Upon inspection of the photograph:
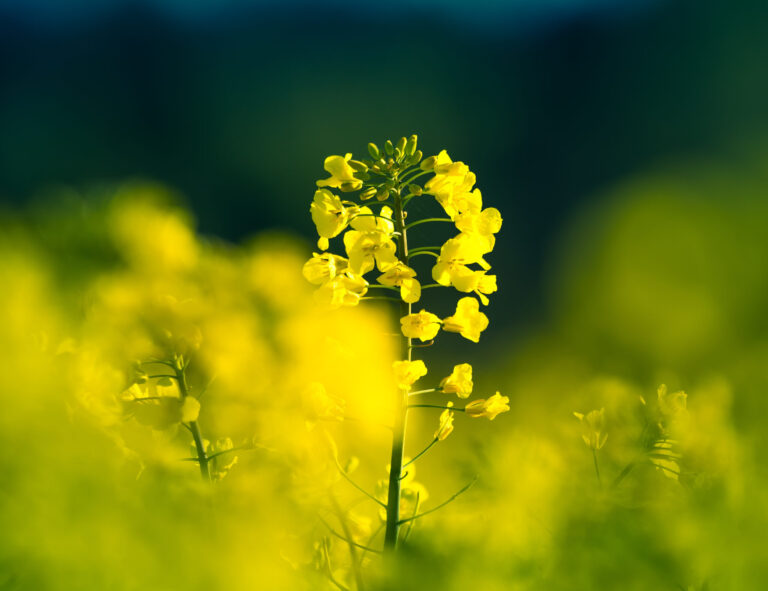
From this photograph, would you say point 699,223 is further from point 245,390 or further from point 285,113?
point 285,113

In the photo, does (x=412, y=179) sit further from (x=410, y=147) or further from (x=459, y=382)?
(x=459, y=382)

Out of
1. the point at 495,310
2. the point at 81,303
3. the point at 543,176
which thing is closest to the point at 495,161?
the point at 543,176

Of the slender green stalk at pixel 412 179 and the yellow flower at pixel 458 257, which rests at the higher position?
the slender green stalk at pixel 412 179

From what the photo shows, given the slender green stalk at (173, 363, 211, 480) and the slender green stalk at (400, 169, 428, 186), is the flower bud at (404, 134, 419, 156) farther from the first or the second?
the slender green stalk at (173, 363, 211, 480)

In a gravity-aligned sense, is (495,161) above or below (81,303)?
above

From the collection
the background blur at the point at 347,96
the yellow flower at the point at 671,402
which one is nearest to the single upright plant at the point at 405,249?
the yellow flower at the point at 671,402

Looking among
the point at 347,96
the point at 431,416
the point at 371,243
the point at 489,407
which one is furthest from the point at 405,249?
the point at 347,96

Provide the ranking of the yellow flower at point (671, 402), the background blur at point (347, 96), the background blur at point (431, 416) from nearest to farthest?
the background blur at point (431, 416)
the yellow flower at point (671, 402)
the background blur at point (347, 96)

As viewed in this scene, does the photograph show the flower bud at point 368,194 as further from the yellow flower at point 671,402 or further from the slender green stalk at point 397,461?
the yellow flower at point 671,402
